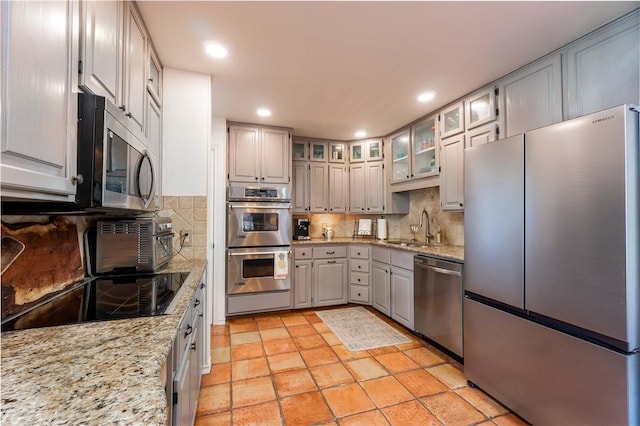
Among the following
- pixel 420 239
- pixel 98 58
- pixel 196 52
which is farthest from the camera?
pixel 420 239

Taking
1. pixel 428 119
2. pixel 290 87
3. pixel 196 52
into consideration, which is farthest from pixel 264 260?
pixel 428 119

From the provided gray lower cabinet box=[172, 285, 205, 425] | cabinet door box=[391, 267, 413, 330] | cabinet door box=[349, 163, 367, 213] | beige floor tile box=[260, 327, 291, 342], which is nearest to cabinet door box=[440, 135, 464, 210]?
cabinet door box=[391, 267, 413, 330]

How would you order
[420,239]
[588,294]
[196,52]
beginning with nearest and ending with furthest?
[588,294]
[196,52]
[420,239]

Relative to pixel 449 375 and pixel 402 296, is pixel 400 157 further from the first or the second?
pixel 449 375

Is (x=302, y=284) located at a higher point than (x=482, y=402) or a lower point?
higher

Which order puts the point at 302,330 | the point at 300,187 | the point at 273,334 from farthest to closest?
1. the point at 300,187
2. the point at 302,330
3. the point at 273,334

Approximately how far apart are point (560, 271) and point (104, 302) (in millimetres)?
2276

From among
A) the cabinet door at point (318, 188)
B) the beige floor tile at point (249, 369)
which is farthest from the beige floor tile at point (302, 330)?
the cabinet door at point (318, 188)

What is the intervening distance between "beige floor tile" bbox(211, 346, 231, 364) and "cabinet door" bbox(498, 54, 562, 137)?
3072 millimetres

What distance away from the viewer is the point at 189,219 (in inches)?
86.9

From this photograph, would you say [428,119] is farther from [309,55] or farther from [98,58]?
[98,58]

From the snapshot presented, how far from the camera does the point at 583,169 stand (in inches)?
56.0

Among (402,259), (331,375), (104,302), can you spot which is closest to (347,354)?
(331,375)

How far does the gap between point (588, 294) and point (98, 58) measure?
2501 mm
